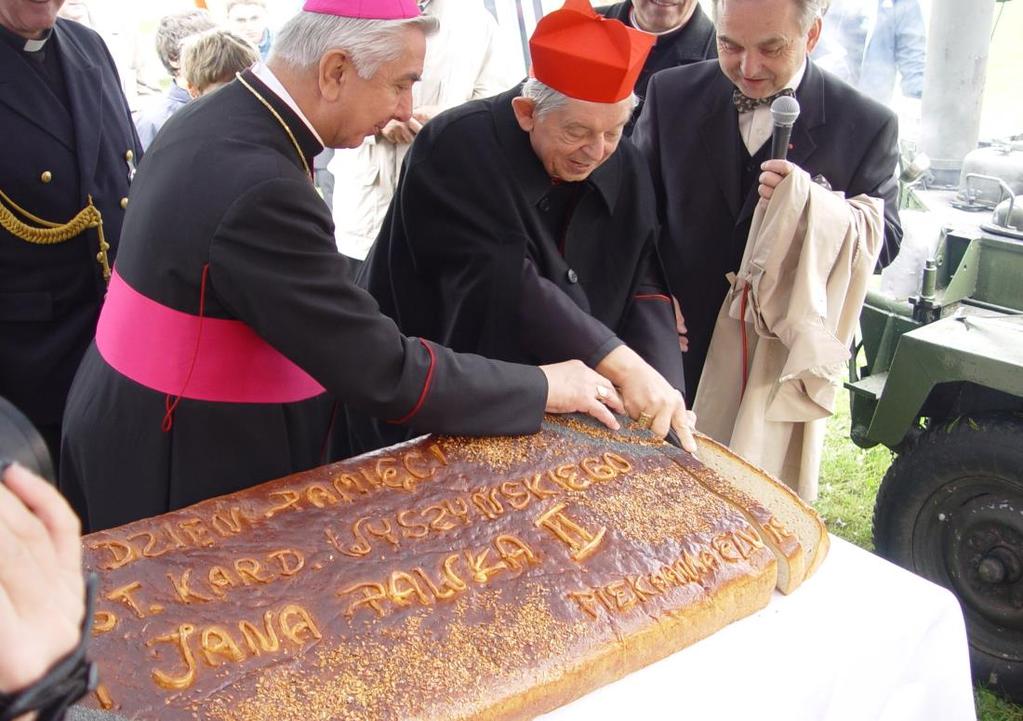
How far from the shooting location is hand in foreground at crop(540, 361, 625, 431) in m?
2.09

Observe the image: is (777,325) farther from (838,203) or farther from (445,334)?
(445,334)

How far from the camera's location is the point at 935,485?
3053 millimetres

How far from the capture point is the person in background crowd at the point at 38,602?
0.77 m

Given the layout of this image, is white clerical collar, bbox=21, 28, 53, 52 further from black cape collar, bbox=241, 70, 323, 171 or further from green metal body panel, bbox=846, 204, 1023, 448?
green metal body panel, bbox=846, 204, 1023, 448

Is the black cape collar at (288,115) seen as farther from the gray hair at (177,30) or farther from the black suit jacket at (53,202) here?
the gray hair at (177,30)

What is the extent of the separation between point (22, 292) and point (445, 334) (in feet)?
3.91

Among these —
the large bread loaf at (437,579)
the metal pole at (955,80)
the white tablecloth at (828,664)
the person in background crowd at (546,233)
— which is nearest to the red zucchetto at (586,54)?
the person in background crowd at (546,233)

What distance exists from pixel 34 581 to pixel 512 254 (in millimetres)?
1690

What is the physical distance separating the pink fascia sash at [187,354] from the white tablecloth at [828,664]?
0.97 metres

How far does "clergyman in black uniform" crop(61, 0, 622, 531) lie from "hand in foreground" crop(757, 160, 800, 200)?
0.83m

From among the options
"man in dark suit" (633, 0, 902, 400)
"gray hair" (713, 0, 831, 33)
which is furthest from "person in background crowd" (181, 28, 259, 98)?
"gray hair" (713, 0, 831, 33)

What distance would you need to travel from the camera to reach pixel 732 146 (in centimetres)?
283

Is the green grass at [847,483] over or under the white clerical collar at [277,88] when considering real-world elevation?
under

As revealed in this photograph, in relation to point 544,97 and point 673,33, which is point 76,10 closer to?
point 673,33
